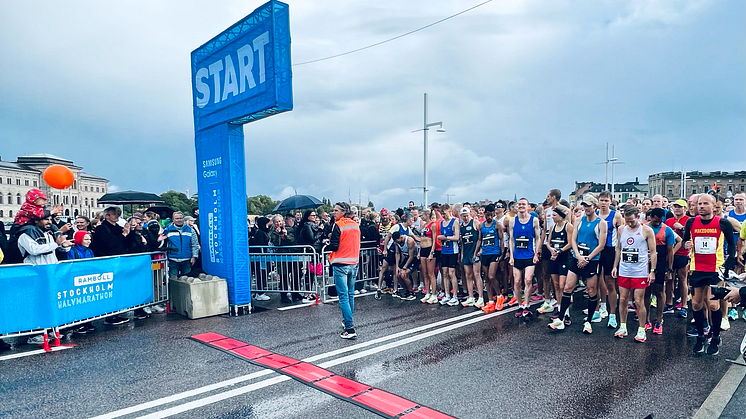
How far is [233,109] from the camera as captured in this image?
7797mm

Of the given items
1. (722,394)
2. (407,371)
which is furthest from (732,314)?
(407,371)

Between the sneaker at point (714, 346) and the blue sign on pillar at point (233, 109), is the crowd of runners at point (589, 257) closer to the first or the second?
the sneaker at point (714, 346)

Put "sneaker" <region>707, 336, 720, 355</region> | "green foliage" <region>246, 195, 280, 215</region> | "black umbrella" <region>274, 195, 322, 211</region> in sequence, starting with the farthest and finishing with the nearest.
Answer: "green foliage" <region>246, 195, 280, 215</region>
"black umbrella" <region>274, 195, 322, 211</region>
"sneaker" <region>707, 336, 720, 355</region>

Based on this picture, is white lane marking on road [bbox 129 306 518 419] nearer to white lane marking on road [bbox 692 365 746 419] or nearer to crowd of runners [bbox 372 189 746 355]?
crowd of runners [bbox 372 189 746 355]

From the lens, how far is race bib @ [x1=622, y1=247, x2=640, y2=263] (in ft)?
20.0

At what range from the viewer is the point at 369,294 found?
10008mm

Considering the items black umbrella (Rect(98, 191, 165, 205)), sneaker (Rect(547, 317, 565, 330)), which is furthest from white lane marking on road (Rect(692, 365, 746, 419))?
black umbrella (Rect(98, 191, 165, 205))

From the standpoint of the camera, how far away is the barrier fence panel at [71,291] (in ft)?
19.6

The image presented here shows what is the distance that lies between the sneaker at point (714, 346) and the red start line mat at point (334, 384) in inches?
156

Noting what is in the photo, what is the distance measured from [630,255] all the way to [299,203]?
386 inches

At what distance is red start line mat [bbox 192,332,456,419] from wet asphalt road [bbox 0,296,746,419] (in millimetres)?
110

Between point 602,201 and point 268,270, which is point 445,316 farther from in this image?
point 268,270

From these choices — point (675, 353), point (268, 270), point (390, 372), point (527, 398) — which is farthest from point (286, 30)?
point (675, 353)

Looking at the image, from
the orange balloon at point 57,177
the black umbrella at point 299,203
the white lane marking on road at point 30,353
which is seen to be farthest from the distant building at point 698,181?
the white lane marking on road at point 30,353
